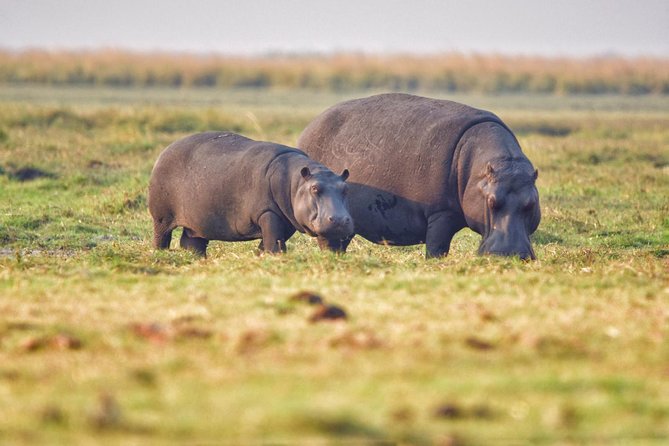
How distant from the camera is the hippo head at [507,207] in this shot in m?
10.5

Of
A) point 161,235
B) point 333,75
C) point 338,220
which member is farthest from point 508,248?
point 333,75

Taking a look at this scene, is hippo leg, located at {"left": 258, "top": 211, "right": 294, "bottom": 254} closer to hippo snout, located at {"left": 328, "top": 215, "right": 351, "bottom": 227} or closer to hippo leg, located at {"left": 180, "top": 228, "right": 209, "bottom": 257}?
hippo snout, located at {"left": 328, "top": 215, "right": 351, "bottom": 227}

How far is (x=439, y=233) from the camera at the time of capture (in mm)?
11156

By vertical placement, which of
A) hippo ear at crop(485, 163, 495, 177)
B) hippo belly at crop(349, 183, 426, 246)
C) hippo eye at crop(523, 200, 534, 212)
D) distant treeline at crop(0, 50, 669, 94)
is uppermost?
hippo ear at crop(485, 163, 495, 177)

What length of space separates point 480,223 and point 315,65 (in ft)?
148

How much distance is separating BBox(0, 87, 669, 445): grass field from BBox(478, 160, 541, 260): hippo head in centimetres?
26

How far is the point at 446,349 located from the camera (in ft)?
21.3

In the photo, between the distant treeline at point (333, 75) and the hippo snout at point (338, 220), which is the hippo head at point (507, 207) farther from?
the distant treeline at point (333, 75)

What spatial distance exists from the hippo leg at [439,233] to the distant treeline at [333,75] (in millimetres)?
38919

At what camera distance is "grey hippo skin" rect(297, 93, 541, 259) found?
1058cm

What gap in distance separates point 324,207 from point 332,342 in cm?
425

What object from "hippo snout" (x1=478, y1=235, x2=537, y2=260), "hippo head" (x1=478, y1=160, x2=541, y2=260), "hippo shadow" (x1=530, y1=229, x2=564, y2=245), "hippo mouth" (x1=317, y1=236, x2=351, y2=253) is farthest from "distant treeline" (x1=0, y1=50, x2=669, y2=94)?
"hippo snout" (x1=478, y1=235, x2=537, y2=260)

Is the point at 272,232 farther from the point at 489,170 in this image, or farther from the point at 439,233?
the point at 489,170

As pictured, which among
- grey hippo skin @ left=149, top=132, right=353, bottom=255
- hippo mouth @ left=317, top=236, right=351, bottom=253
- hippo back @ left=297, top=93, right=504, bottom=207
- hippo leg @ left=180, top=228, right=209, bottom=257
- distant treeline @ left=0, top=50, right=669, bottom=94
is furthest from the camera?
distant treeline @ left=0, top=50, right=669, bottom=94
